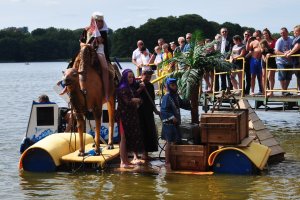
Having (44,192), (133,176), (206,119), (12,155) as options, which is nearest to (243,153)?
(206,119)

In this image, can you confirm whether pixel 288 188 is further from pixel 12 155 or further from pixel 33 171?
pixel 12 155

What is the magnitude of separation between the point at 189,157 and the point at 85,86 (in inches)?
98.9

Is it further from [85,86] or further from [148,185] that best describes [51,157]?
[148,185]

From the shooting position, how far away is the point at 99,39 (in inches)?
559

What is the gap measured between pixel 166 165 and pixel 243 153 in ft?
5.13

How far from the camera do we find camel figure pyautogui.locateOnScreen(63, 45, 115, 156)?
13.7m

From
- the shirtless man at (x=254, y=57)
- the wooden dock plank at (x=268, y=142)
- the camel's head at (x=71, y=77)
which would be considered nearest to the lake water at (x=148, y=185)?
the wooden dock plank at (x=268, y=142)

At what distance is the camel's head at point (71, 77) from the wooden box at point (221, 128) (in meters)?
2.62

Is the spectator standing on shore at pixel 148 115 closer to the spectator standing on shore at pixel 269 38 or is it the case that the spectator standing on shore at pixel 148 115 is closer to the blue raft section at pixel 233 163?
the blue raft section at pixel 233 163

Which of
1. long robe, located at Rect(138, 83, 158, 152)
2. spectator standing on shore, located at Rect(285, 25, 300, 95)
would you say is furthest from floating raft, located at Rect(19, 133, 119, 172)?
spectator standing on shore, located at Rect(285, 25, 300, 95)

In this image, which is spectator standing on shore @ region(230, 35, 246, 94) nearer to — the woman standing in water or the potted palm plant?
the potted palm plant

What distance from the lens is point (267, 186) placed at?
12.2 metres

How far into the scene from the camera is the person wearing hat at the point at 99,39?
14164 mm

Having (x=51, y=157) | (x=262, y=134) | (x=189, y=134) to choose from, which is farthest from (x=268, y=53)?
(x=51, y=157)
